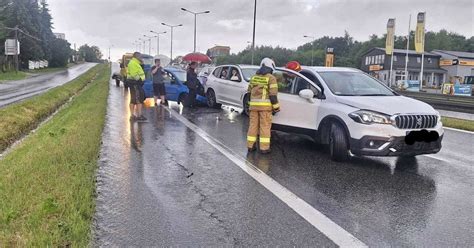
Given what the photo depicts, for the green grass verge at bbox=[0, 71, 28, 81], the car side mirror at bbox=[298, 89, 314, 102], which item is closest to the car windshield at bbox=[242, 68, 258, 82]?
the car side mirror at bbox=[298, 89, 314, 102]

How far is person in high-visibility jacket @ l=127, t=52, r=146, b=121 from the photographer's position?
12.6 metres

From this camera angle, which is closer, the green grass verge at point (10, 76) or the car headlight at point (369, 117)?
the car headlight at point (369, 117)

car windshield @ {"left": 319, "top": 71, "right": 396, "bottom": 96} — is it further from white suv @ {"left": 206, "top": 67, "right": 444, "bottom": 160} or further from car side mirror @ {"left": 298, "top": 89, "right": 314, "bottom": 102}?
car side mirror @ {"left": 298, "top": 89, "right": 314, "bottom": 102}

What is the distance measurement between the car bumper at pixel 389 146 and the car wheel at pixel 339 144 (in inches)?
8.6

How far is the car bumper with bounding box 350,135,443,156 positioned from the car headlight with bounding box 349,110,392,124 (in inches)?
10.3

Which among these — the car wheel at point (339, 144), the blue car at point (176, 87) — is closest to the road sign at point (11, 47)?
the blue car at point (176, 87)

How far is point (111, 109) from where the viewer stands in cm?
1577

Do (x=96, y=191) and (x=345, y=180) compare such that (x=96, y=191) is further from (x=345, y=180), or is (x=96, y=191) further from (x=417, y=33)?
(x=417, y=33)

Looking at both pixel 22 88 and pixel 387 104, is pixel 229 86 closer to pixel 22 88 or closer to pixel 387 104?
pixel 387 104

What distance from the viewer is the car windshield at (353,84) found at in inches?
322

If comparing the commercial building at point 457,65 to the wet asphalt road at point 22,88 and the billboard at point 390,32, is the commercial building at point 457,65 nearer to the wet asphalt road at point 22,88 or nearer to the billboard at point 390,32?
the billboard at point 390,32

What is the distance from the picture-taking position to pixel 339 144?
745 centimetres

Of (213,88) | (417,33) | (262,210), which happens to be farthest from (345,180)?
(417,33)

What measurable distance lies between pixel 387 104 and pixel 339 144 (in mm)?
989
